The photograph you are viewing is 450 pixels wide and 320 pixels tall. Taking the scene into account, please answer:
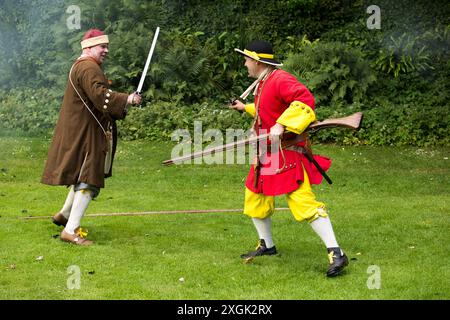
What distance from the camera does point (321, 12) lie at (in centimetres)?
1716

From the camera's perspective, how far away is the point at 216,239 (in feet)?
25.9

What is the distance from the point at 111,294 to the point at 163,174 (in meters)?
5.54

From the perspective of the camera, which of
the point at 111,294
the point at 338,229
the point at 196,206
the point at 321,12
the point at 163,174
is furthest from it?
the point at 321,12

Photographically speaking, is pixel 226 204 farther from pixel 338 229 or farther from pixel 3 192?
pixel 3 192

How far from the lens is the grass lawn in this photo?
6.28 meters

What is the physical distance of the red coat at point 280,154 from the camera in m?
6.58

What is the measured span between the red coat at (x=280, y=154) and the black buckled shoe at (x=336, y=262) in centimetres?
62

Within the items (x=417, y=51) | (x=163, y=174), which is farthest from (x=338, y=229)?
(x=417, y=51)

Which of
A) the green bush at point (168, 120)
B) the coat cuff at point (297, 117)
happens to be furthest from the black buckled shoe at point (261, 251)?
the green bush at point (168, 120)

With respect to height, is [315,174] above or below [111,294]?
above

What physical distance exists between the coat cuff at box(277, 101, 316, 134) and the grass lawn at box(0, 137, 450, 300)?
1282 millimetres

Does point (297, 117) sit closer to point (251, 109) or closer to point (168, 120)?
point (251, 109)
